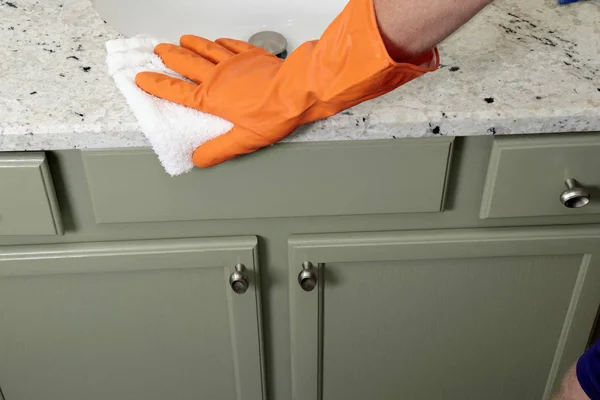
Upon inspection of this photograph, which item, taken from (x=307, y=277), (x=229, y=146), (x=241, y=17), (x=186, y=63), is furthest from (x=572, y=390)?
(x=241, y=17)

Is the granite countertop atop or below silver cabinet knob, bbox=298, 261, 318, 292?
atop

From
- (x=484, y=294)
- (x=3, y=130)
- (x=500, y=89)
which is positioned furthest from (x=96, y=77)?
(x=484, y=294)

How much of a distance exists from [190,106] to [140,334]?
0.37m

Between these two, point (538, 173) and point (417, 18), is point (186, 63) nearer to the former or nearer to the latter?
point (417, 18)

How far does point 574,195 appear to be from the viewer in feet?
2.61

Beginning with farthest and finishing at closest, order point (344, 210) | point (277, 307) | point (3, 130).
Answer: point (277, 307) → point (344, 210) → point (3, 130)

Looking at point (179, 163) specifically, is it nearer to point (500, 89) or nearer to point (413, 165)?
point (413, 165)

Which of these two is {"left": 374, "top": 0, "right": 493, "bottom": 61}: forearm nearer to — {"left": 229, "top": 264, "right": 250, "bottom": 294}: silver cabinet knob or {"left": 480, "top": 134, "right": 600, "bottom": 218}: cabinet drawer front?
{"left": 480, "top": 134, "right": 600, "bottom": 218}: cabinet drawer front

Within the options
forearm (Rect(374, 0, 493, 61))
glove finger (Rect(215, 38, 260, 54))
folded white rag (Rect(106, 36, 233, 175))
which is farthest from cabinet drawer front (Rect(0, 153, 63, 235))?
forearm (Rect(374, 0, 493, 61))

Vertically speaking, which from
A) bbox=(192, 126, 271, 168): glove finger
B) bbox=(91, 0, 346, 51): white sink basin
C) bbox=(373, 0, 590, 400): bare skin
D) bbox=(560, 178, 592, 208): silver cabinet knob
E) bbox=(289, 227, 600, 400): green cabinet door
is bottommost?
bbox=(289, 227, 600, 400): green cabinet door

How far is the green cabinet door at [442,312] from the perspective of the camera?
875 mm

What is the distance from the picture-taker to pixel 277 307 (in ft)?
3.08

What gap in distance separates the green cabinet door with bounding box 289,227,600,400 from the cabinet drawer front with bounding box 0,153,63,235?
11.9 inches

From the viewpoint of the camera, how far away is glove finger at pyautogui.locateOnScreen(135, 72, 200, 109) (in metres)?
0.75
